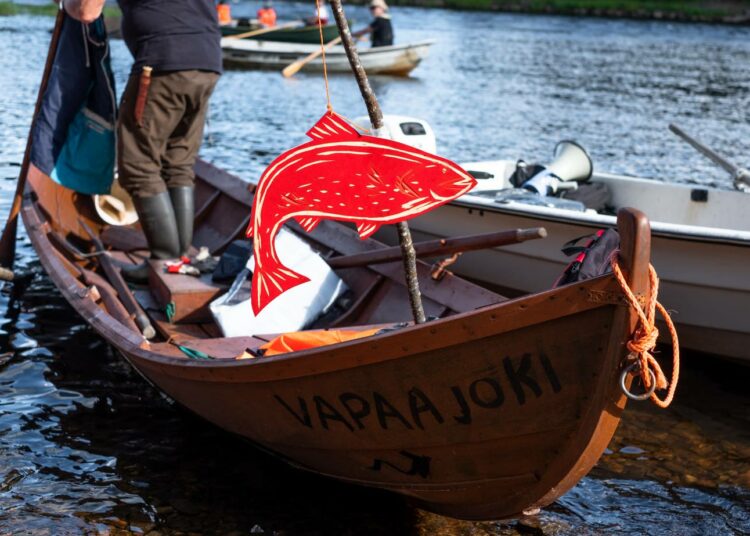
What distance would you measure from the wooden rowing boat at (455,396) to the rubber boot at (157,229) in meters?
1.26

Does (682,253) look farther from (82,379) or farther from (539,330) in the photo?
(82,379)

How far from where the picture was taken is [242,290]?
5883mm

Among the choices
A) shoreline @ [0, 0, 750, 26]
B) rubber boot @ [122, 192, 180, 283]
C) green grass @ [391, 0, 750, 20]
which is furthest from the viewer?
green grass @ [391, 0, 750, 20]

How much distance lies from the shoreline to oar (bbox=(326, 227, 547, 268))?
135 ft

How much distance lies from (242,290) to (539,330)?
9.55 ft

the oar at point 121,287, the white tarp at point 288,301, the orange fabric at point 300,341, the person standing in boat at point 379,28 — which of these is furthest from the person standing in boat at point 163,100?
the person standing in boat at point 379,28

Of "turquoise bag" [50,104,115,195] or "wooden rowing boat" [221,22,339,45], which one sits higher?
"turquoise bag" [50,104,115,195]

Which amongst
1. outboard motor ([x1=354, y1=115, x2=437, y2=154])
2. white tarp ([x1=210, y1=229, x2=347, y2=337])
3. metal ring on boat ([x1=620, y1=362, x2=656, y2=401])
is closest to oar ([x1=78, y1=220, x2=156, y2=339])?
white tarp ([x1=210, y1=229, x2=347, y2=337])

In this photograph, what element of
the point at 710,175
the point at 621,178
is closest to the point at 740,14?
the point at 710,175

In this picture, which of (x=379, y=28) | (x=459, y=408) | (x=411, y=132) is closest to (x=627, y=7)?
(x=379, y=28)

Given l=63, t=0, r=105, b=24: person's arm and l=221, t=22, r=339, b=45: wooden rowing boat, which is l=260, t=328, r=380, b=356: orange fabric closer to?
l=63, t=0, r=105, b=24: person's arm

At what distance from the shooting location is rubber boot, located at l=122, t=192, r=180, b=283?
6.18m

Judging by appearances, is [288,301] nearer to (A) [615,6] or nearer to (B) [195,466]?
(B) [195,466]

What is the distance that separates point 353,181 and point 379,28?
19.9 meters
